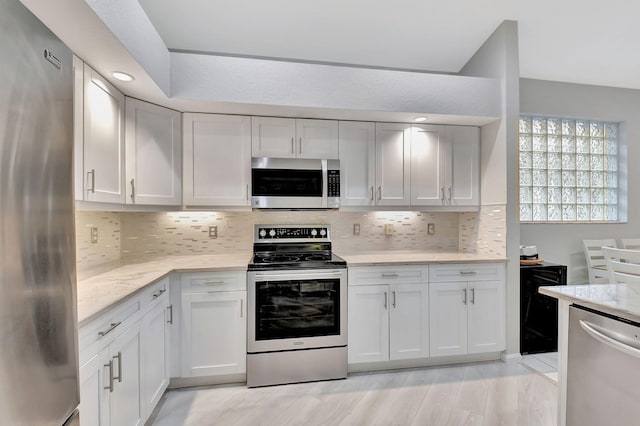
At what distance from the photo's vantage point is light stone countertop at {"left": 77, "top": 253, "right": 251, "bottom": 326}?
1.38 meters

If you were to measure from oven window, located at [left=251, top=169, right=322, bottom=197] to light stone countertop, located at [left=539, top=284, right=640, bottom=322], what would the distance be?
1.75 m

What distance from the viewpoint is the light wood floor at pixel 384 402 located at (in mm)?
1964

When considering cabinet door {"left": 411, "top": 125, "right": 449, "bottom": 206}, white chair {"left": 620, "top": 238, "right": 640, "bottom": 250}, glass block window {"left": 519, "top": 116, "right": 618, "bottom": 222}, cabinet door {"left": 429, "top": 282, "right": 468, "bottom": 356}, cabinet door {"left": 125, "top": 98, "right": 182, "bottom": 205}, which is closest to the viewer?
cabinet door {"left": 125, "top": 98, "right": 182, "bottom": 205}

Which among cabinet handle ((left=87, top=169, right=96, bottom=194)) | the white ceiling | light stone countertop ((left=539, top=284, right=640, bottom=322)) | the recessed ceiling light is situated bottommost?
light stone countertop ((left=539, top=284, right=640, bottom=322))

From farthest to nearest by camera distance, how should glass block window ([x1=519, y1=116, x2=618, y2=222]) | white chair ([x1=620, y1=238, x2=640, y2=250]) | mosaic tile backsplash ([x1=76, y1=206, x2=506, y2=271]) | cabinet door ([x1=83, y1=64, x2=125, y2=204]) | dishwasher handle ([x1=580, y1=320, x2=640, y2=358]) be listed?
white chair ([x1=620, y1=238, x2=640, y2=250])
glass block window ([x1=519, y1=116, x2=618, y2=222])
mosaic tile backsplash ([x1=76, y1=206, x2=506, y2=271])
cabinet door ([x1=83, y1=64, x2=125, y2=204])
dishwasher handle ([x1=580, y1=320, x2=640, y2=358])

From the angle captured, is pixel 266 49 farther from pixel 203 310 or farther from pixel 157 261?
pixel 203 310

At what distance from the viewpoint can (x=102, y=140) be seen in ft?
6.17

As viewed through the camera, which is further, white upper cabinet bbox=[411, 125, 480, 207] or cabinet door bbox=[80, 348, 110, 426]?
white upper cabinet bbox=[411, 125, 480, 207]

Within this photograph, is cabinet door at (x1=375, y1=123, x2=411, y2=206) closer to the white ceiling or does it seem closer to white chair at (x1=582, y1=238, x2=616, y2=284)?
the white ceiling

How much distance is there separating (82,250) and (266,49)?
2.22m

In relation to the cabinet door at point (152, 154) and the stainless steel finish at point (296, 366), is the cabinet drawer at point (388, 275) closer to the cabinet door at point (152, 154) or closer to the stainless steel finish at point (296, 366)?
the stainless steel finish at point (296, 366)

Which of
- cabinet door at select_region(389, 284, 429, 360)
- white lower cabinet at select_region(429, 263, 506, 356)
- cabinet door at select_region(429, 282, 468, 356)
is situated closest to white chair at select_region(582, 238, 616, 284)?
white lower cabinet at select_region(429, 263, 506, 356)

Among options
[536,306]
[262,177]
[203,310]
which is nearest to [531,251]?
[536,306]

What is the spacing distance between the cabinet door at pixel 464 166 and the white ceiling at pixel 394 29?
2.65 ft
